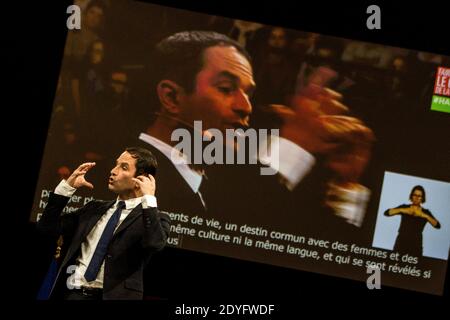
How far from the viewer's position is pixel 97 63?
495cm

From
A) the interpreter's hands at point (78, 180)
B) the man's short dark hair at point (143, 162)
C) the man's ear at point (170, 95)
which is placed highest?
the man's ear at point (170, 95)

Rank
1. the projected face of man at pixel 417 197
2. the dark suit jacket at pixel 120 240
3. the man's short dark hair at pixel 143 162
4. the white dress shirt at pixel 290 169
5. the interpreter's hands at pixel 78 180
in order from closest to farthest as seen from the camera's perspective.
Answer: the dark suit jacket at pixel 120 240
the interpreter's hands at pixel 78 180
the man's short dark hair at pixel 143 162
the white dress shirt at pixel 290 169
the projected face of man at pixel 417 197

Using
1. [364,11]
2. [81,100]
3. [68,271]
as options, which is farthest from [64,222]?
[364,11]

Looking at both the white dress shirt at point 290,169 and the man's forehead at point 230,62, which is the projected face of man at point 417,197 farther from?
the man's forehead at point 230,62

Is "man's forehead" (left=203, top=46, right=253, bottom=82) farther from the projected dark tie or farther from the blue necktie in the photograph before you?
the blue necktie

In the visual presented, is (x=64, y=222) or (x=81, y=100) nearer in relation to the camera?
(x=64, y=222)

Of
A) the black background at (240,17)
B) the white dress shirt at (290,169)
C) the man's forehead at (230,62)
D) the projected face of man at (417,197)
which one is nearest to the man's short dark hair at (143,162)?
the white dress shirt at (290,169)

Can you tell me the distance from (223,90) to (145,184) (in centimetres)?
203

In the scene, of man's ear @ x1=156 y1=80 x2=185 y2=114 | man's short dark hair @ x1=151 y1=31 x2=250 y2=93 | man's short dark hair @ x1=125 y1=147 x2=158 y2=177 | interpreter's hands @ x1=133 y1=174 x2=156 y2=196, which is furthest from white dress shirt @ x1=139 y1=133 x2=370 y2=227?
interpreter's hands @ x1=133 y1=174 x2=156 y2=196

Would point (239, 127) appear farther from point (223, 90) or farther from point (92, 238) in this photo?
point (92, 238)

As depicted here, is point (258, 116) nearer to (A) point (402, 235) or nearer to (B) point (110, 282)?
(A) point (402, 235)

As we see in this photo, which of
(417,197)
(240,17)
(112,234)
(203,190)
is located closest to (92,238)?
(112,234)

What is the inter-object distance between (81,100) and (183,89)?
669mm

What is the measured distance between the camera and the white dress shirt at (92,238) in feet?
9.98
